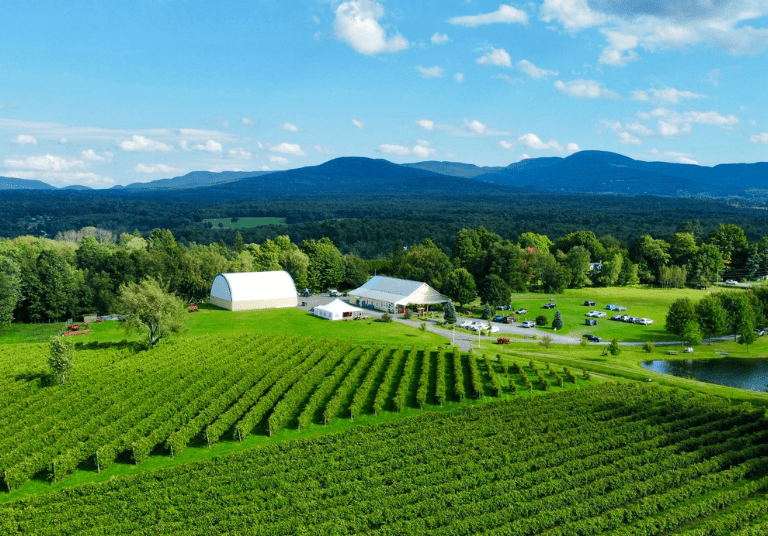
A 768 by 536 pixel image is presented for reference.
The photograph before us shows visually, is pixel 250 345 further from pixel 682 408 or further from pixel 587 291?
pixel 587 291

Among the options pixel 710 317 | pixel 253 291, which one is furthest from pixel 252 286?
pixel 710 317

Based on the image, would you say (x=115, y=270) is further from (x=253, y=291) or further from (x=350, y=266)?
(x=350, y=266)

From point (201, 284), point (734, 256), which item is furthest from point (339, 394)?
point (734, 256)

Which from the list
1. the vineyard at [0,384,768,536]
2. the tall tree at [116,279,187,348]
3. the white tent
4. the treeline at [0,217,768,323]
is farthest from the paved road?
the tall tree at [116,279,187,348]

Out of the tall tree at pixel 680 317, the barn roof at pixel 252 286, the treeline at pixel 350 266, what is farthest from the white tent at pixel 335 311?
the tall tree at pixel 680 317

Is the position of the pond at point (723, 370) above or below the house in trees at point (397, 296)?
below

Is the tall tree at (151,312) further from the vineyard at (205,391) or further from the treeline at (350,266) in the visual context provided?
the treeline at (350,266)

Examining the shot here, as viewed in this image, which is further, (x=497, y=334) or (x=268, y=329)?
(x=497, y=334)
